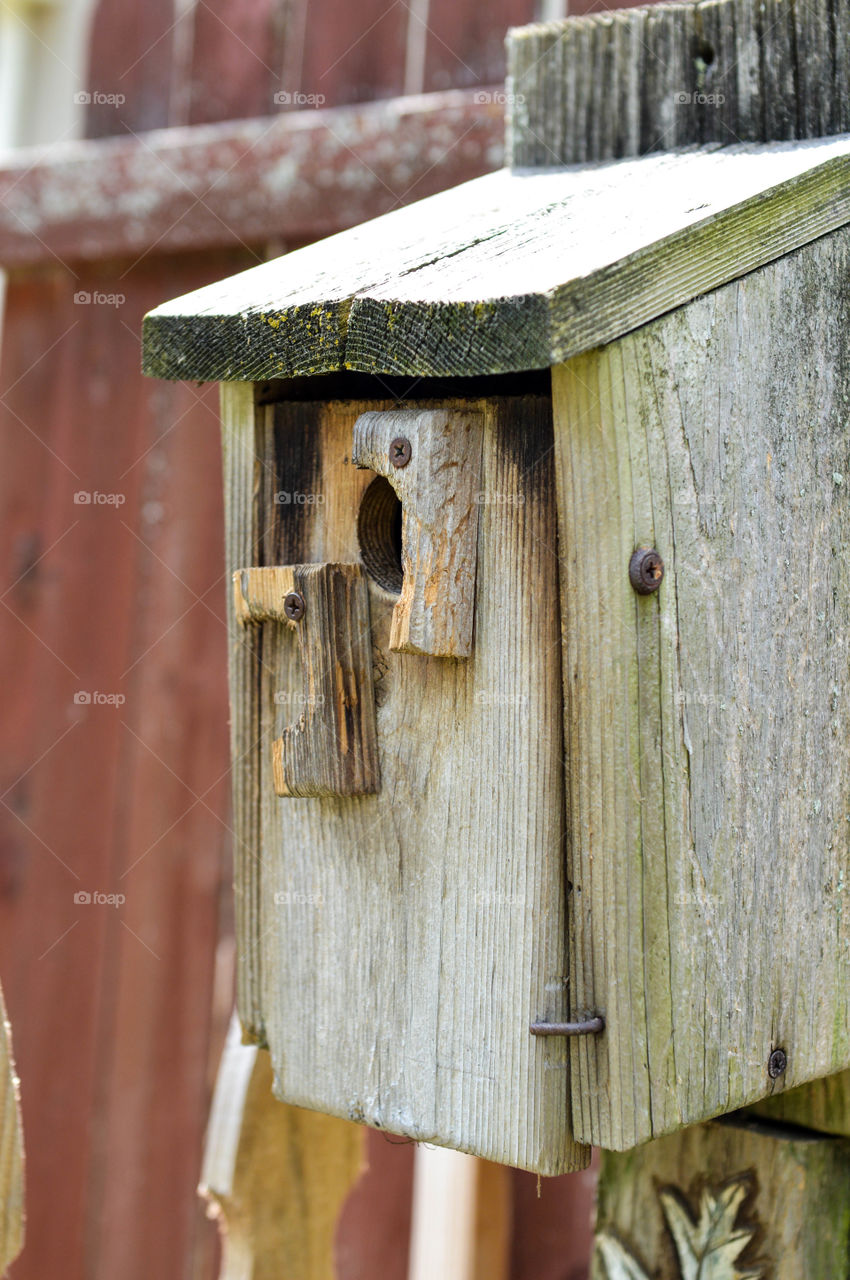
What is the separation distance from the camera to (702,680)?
123 centimetres

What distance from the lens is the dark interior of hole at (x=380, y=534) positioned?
4.52 ft

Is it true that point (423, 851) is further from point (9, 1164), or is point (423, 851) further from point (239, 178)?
point (239, 178)

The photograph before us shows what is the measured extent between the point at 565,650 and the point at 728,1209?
28.7 inches

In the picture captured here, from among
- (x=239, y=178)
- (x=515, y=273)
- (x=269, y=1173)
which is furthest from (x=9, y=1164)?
(x=239, y=178)

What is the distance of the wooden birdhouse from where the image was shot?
1.19 meters

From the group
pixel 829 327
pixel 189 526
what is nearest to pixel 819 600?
pixel 829 327

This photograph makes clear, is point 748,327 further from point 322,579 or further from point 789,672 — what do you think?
point 322,579

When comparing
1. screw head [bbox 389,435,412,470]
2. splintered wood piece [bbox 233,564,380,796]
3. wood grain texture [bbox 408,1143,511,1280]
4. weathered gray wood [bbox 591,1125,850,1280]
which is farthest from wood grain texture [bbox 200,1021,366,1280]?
screw head [bbox 389,435,412,470]

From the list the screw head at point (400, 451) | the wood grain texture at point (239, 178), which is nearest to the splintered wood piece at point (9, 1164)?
the screw head at point (400, 451)

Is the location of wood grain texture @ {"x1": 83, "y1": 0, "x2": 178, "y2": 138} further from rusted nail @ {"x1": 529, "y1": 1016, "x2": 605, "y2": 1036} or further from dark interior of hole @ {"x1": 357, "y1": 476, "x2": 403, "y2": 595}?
rusted nail @ {"x1": 529, "y1": 1016, "x2": 605, "y2": 1036}

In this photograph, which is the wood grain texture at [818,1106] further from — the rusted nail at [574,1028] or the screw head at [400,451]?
the screw head at [400,451]

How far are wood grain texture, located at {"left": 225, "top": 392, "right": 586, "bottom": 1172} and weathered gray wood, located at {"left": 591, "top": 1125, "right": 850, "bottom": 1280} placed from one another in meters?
0.36

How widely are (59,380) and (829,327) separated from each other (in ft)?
5.52

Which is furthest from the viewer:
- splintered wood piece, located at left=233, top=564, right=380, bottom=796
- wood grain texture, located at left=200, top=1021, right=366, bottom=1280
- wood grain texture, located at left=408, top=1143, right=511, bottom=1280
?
wood grain texture, located at left=408, top=1143, right=511, bottom=1280
